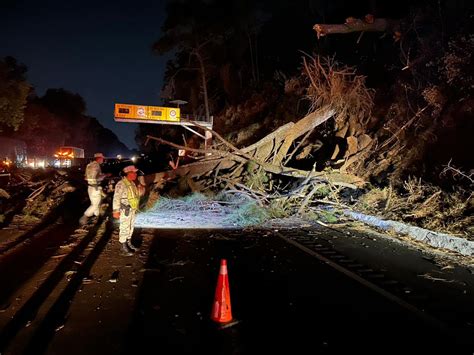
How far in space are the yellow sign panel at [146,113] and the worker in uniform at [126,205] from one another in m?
15.5

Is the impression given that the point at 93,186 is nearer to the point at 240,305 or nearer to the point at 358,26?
the point at 240,305

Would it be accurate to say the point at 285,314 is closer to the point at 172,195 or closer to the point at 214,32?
the point at 172,195

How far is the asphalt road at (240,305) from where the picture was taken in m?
3.37

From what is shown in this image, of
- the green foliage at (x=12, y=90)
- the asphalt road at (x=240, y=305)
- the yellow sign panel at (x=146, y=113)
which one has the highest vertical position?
the green foliage at (x=12, y=90)

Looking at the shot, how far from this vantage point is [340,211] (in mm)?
10250

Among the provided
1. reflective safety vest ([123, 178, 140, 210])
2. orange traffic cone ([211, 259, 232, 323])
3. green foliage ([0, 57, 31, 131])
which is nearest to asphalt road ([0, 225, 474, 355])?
orange traffic cone ([211, 259, 232, 323])

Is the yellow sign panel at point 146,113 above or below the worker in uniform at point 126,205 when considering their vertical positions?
above

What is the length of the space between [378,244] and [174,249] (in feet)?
13.5

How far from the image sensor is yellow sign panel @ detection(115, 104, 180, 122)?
2181cm

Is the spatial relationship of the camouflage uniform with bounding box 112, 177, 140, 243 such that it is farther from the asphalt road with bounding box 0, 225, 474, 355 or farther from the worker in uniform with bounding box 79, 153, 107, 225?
the worker in uniform with bounding box 79, 153, 107, 225

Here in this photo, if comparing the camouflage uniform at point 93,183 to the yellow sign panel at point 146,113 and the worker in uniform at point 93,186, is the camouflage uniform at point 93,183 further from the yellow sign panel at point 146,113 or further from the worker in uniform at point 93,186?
the yellow sign panel at point 146,113

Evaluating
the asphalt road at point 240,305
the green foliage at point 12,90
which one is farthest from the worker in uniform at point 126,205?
the green foliage at point 12,90

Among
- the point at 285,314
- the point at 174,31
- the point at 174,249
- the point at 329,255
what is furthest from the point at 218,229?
the point at 174,31

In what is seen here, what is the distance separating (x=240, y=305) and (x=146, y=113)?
19787 millimetres
